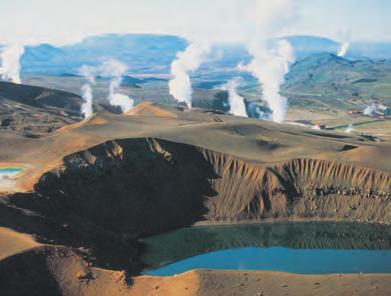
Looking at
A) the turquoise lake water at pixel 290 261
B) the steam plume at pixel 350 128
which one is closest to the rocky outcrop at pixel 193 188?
the turquoise lake water at pixel 290 261

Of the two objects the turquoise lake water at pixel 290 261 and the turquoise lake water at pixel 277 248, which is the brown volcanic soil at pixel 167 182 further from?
the turquoise lake water at pixel 290 261

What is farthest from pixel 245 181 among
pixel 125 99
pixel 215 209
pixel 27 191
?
pixel 125 99

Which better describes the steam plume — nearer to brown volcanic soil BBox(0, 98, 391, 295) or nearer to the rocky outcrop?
brown volcanic soil BBox(0, 98, 391, 295)

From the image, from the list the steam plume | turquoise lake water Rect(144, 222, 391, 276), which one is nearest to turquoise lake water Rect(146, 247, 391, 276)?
turquoise lake water Rect(144, 222, 391, 276)

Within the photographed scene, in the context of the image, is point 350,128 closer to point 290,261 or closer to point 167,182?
point 167,182

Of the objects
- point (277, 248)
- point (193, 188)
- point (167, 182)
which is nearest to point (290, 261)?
point (277, 248)

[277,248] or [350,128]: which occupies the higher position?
[277,248]
